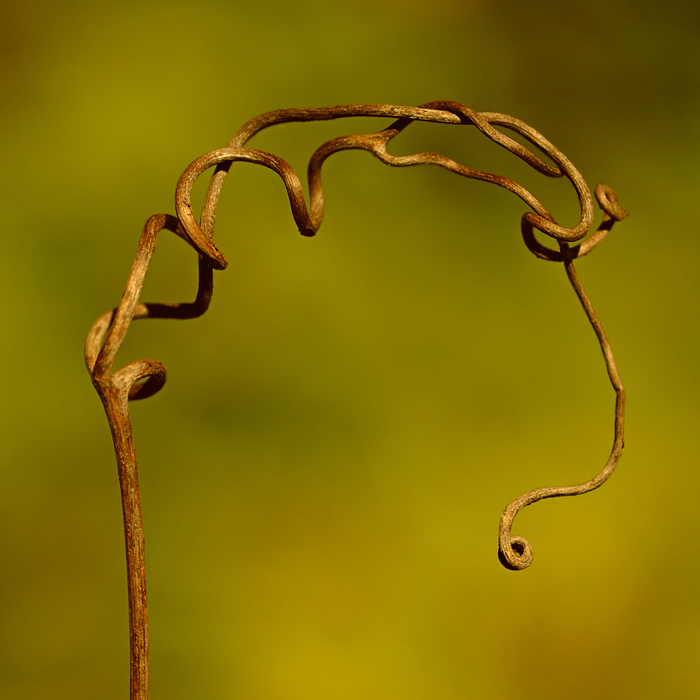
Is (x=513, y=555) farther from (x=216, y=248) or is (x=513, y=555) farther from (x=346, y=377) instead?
(x=346, y=377)

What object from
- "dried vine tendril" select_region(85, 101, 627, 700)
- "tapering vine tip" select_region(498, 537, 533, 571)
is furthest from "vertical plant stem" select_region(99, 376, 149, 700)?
"tapering vine tip" select_region(498, 537, 533, 571)

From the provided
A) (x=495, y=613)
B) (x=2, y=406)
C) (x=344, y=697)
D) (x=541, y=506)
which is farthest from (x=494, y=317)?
(x=2, y=406)

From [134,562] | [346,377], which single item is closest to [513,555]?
[134,562]

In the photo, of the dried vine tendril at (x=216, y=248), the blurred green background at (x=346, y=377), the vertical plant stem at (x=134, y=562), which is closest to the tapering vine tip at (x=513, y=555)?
the dried vine tendril at (x=216, y=248)

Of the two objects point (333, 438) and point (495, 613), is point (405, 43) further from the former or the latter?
point (495, 613)

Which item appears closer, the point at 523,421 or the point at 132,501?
the point at 132,501

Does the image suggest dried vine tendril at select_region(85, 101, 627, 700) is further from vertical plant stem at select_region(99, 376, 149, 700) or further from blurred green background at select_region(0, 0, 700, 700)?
blurred green background at select_region(0, 0, 700, 700)

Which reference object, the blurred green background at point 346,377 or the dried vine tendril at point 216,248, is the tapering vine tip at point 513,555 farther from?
the blurred green background at point 346,377
